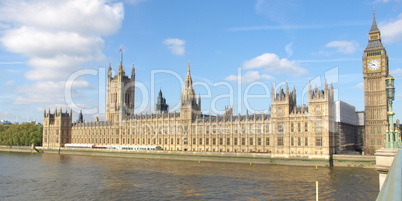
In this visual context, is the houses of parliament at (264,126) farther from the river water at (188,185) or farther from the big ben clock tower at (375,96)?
the river water at (188,185)

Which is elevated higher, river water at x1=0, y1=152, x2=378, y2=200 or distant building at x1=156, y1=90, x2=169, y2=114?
distant building at x1=156, y1=90, x2=169, y2=114

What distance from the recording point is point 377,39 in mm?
101000

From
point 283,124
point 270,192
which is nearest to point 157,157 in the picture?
point 283,124

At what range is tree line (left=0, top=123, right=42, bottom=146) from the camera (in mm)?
154050

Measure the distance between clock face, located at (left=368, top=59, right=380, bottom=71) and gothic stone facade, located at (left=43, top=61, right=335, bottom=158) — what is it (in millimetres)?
22493

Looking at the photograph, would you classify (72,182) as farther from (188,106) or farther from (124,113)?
(124,113)

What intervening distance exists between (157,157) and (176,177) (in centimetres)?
4678

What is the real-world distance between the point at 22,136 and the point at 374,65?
504ft

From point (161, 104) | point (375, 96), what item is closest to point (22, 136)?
point (161, 104)

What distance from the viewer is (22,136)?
155m

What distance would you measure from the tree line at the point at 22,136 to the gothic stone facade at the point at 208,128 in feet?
14.8

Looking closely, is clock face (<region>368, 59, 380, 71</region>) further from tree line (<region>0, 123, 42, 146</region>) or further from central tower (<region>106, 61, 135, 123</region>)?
tree line (<region>0, 123, 42, 146</region>)

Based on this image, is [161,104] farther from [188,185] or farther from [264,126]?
[188,185]

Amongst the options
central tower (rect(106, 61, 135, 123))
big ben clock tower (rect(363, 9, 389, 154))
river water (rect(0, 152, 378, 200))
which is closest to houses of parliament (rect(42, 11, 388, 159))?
big ben clock tower (rect(363, 9, 389, 154))
